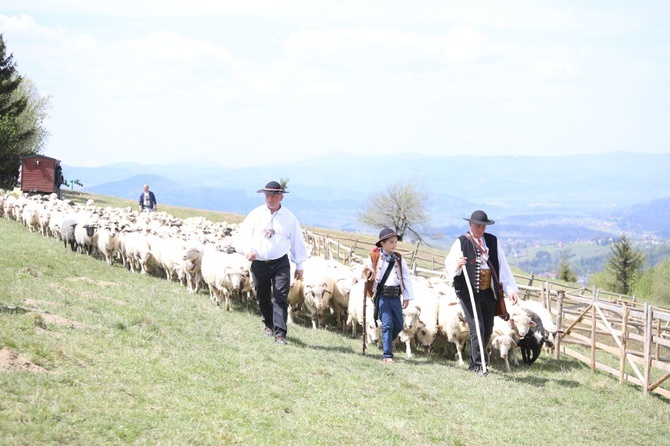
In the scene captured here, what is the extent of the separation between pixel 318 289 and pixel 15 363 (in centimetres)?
735

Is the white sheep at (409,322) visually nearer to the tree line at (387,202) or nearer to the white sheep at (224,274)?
the white sheep at (224,274)

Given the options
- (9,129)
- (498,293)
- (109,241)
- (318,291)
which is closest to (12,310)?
(318,291)

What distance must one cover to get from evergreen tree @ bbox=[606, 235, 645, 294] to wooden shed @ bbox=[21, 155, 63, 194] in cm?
4896

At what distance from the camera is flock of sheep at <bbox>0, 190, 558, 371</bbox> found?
38.8 ft

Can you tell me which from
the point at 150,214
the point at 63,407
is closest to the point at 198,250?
the point at 63,407

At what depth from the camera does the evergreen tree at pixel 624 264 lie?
63.4m

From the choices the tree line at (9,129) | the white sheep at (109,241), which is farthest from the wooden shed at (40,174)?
the white sheep at (109,241)

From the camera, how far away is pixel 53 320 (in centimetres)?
831

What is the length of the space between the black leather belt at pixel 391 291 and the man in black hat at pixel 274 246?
4.18 ft

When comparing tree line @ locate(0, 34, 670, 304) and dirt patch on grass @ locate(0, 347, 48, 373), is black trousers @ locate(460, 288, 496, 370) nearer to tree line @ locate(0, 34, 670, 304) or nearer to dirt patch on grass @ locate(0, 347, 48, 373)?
dirt patch on grass @ locate(0, 347, 48, 373)

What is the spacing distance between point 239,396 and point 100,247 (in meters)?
12.5

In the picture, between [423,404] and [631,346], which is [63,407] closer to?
[423,404]

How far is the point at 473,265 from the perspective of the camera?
32.3ft

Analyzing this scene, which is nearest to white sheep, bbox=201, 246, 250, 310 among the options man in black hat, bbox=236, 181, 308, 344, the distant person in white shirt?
man in black hat, bbox=236, 181, 308, 344
